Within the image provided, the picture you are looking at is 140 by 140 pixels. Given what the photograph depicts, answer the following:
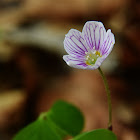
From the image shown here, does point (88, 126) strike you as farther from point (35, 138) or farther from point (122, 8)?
point (122, 8)

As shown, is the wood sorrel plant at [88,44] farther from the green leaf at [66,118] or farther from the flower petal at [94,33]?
the green leaf at [66,118]

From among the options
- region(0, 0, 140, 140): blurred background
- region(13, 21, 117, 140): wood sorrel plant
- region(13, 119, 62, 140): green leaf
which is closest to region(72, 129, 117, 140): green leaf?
region(13, 21, 117, 140): wood sorrel plant

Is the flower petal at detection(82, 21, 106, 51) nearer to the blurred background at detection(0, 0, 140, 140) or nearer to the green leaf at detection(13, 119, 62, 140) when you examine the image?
the green leaf at detection(13, 119, 62, 140)


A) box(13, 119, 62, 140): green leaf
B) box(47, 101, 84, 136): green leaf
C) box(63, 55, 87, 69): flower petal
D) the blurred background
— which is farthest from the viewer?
the blurred background

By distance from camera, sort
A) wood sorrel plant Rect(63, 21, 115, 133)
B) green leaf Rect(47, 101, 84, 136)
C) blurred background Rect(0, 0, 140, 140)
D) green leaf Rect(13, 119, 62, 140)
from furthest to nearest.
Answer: blurred background Rect(0, 0, 140, 140), green leaf Rect(47, 101, 84, 136), green leaf Rect(13, 119, 62, 140), wood sorrel plant Rect(63, 21, 115, 133)

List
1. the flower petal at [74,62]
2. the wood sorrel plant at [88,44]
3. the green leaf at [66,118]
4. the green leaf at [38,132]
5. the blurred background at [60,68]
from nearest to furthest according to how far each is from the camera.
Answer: the flower petal at [74,62]
the wood sorrel plant at [88,44]
the green leaf at [38,132]
the green leaf at [66,118]
the blurred background at [60,68]

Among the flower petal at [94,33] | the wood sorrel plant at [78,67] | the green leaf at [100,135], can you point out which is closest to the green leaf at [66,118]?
the wood sorrel plant at [78,67]

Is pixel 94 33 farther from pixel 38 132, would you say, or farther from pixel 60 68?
pixel 60 68
